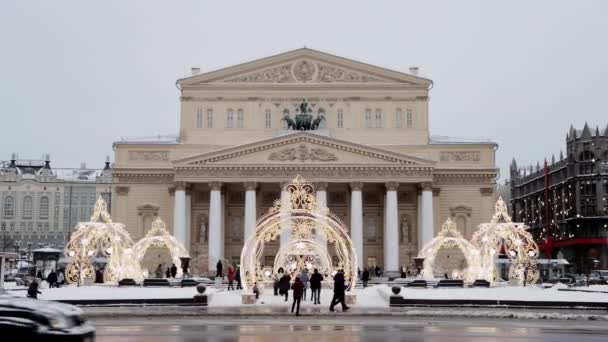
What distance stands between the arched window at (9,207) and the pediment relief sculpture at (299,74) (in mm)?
71859

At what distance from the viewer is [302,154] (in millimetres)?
66188

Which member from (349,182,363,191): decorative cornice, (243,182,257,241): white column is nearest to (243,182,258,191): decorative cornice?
(243,182,257,241): white column

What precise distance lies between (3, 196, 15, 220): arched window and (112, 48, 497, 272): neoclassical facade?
64.9 metres

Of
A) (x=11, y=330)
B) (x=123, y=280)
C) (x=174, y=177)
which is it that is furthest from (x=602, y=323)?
(x=174, y=177)

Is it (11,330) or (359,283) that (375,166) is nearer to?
(359,283)

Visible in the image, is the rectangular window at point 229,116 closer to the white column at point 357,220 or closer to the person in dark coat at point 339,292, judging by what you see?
the white column at point 357,220

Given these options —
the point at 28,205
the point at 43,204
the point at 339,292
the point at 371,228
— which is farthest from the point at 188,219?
the point at 28,205

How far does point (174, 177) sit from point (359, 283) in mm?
21060

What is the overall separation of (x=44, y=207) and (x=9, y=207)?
5.50m

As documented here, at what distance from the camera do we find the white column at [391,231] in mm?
65762

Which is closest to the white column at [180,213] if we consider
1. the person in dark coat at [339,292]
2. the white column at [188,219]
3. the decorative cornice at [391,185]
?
the white column at [188,219]

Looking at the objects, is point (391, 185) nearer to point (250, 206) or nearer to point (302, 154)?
point (302, 154)

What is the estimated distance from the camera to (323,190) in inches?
2598

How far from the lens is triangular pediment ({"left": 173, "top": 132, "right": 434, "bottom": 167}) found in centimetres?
6575
